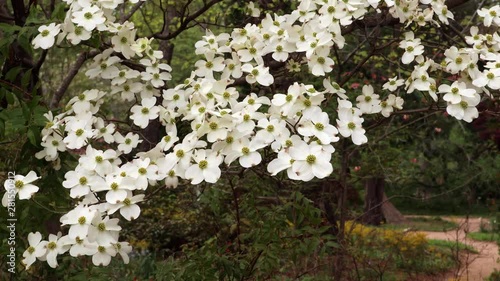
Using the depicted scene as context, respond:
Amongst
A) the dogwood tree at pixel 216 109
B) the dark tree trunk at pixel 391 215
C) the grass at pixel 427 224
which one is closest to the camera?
the dogwood tree at pixel 216 109

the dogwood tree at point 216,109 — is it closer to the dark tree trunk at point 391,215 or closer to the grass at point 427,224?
the grass at point 427,224

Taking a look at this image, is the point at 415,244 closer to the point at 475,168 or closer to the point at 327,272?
the point at 327,272

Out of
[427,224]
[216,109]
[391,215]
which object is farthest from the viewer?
[391,215]

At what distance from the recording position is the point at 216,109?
6.87ft

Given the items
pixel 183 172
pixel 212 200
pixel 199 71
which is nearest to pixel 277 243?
pixel 212 200

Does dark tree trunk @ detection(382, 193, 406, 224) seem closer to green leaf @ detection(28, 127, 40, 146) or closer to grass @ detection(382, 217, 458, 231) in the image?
grass @ detection(382, 217, 458, 231)

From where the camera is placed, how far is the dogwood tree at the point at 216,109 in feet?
5.98

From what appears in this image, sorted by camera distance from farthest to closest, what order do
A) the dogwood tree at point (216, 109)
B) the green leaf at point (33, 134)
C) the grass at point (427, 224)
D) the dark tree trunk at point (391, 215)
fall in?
the dark tree trunk at point (391, 215), the grass at point (427, 224), the green leaf at point (33, 134), the dogwood tree at point (216, 109)

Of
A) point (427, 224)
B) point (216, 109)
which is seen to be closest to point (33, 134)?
point (216, 109)

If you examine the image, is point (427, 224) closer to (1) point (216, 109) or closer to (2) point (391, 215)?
(2) point (391, 215)

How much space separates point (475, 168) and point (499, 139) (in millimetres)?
787

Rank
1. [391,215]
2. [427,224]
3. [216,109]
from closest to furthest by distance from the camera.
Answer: [216,109] → [427,224] → [391,215]

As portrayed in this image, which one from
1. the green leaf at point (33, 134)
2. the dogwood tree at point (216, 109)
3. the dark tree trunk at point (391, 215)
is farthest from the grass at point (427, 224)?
the green leaf at point (33, 134)

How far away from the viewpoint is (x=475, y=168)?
1299cm
